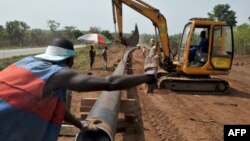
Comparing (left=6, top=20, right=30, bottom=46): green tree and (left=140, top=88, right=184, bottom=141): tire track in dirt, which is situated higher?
(left=6, top=20, right=30, bottom=46): green tree

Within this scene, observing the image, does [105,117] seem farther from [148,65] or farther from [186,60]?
[186,60]

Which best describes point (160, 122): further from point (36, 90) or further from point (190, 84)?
point (36, 90)

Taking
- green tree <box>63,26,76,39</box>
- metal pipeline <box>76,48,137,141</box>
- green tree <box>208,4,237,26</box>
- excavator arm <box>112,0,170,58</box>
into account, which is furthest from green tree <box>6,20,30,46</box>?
metal pipeline <box>76,48,137,141</box>

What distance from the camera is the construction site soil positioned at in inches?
322

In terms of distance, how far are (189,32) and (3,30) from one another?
62.1 meters

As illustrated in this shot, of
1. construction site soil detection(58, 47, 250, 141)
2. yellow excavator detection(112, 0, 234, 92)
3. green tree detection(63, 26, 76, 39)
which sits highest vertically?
green tree detection(63, 26, 76, 39)

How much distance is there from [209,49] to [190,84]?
139 centimetres

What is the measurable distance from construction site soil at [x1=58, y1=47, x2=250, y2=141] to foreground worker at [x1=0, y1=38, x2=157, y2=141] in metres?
4.45

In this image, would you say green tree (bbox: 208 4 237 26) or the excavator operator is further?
green tree (bbox: 208 4 237 26)

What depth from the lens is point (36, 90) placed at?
10.4 ft

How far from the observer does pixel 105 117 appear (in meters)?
5.22

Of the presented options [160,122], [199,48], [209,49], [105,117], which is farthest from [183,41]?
[105,117]

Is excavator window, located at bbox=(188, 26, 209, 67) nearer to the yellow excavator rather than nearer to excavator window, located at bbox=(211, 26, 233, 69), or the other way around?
the yellow excavator

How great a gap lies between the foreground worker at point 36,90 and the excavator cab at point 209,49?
1172cm
